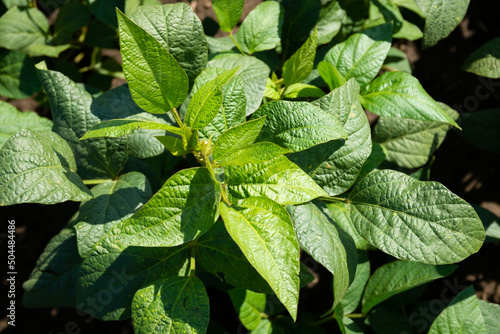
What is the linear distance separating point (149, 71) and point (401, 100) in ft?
2.52

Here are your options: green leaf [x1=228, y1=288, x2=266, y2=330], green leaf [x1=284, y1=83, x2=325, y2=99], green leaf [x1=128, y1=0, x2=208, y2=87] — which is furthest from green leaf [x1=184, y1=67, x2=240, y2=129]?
green leaf [x1=228, y1=288, x2=266, y2=330]

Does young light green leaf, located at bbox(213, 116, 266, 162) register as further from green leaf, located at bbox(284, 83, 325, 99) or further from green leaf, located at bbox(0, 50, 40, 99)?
green leaf, located at bbox(0, 50, 40, 99)

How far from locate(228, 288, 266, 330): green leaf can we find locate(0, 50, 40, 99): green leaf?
123 cm

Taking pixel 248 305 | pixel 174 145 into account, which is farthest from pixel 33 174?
pixel 248 305

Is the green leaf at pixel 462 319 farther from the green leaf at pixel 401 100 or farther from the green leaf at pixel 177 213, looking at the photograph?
the green leaf at pixel 177 213

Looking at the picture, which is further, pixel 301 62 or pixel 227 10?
pixel 227 10

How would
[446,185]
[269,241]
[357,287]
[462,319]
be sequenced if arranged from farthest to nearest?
[446,185] → [357,287] → [462,319] → [269,241]

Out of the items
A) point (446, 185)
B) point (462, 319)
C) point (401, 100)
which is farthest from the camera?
point (446, 185)

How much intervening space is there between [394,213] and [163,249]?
2.24 ft

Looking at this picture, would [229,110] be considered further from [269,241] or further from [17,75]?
[17,75]

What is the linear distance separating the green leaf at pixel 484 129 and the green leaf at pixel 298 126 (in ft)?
3.99

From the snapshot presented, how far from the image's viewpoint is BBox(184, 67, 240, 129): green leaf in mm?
918

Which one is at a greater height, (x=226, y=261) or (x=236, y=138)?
(x=236, y=138)

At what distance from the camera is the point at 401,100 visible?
121cm
